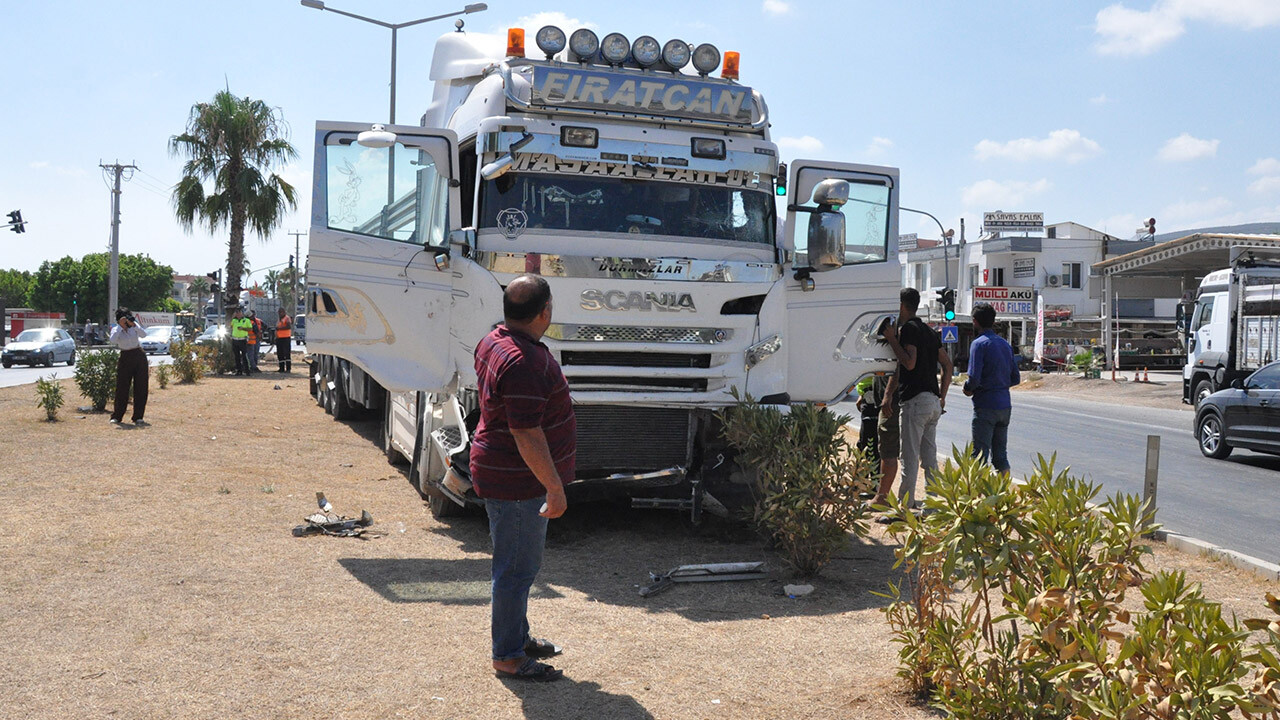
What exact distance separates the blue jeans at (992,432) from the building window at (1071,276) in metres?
52.1

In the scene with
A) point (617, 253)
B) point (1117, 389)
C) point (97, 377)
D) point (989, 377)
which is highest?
point (617, 253)

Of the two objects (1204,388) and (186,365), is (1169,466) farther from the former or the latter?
(186,365)

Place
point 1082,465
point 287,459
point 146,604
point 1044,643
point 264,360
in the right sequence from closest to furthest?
point 1044,643
point 146,604
point 287,459
point 1082,465
point 264,360

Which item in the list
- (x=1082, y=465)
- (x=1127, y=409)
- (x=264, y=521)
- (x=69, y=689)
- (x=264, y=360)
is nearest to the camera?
(x=69, y=689)

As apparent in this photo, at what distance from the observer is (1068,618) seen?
3.28m

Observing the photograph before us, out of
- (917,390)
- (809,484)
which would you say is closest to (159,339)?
(917,390)

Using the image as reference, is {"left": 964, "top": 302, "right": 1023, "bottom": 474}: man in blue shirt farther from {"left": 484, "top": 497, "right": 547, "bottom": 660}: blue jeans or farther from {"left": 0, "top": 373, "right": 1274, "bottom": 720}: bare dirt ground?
{"left": 484, "top": 497, "right": 547, "bottom": 660}: blue jeans

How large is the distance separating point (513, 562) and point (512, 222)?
11.3 feet

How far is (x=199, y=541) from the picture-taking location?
24.9 feet

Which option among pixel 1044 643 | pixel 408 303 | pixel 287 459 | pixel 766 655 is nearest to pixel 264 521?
pixel 408 303

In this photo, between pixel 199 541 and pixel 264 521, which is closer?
pixel 199 541

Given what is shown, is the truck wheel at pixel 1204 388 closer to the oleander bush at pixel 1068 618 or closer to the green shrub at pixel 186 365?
the green shrub at pixel 186 365

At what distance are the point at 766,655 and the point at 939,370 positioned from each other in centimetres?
472

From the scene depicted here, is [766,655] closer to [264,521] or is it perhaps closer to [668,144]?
[668,144]
